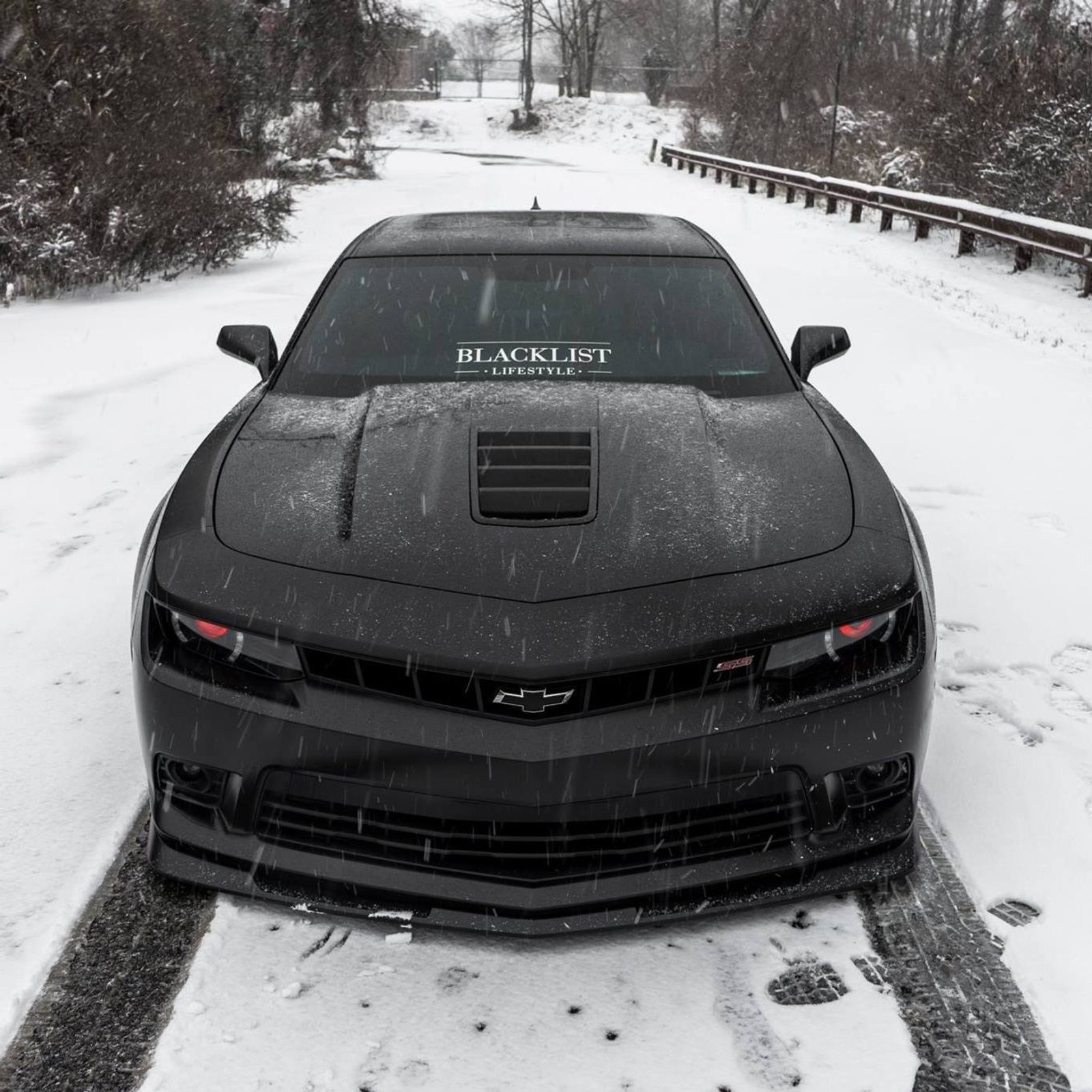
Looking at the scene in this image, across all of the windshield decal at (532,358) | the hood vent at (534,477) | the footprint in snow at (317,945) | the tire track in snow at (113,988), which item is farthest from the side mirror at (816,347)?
the tire track in snow at (113,988)

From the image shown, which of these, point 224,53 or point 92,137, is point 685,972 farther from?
point 224,53

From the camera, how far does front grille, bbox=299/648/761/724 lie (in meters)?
2.27

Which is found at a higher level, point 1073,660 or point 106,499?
point 1073,660

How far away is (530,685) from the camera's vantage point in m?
2.25

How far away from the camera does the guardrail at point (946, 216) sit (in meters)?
13.0

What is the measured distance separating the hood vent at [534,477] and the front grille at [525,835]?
0.69m

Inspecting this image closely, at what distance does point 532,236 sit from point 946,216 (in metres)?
15.1

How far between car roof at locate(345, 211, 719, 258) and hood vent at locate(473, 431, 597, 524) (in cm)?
125

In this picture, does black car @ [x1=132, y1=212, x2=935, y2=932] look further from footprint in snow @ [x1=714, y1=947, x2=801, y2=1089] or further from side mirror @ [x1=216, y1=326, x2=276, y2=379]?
side mirror @ [x1=216, y1=326, x2=276, y2=379]

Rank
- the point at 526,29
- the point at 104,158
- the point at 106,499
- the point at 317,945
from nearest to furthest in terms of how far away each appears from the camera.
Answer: the point at 317,945
the point at 106,499
the point at 104,158
the point at 526,29

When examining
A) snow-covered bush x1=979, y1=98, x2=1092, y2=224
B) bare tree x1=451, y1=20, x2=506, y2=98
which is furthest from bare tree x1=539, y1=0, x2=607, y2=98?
snow-covered bush x1=979, y1=98, x2=1092, y2=224

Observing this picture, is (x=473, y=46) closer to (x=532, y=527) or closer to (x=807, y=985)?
(x=532, y=527)

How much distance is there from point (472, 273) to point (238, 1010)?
2536 mm

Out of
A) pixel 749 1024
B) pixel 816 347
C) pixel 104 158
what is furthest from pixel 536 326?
pixel 104 158
